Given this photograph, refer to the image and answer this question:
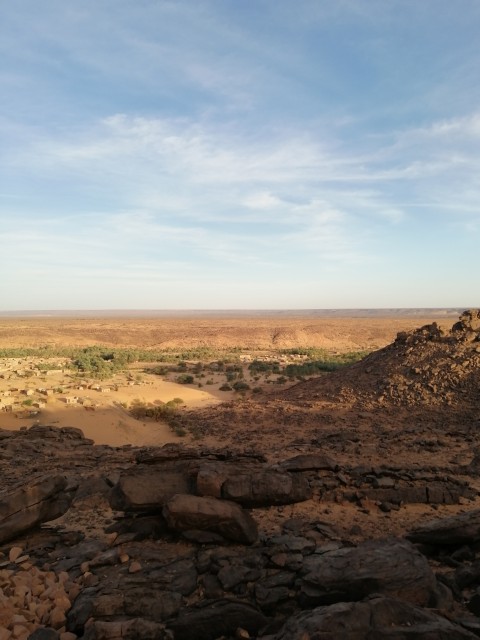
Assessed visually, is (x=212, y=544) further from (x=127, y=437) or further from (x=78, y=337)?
(x=78, y=337)

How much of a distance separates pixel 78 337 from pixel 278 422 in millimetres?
61434

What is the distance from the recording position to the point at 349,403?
65.8 ft

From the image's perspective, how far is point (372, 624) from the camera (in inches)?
175

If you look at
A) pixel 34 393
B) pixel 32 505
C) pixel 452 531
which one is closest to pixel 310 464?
pixel 452 531

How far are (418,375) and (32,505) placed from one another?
56.3 feet

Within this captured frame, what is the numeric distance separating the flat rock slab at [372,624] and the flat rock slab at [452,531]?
2.33m

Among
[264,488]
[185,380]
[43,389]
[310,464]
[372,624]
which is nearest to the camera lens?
[372,624]

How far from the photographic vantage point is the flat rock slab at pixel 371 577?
5.22m

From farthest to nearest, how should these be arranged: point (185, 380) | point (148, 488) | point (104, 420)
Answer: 1. point (185, 380)
2. point (104, 420)
3. point (148, 488)

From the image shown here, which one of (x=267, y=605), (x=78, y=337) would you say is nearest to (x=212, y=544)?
(x=267, y=605)

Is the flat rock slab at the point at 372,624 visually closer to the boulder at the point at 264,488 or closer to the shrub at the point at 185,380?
the boulder at the point at 264,488

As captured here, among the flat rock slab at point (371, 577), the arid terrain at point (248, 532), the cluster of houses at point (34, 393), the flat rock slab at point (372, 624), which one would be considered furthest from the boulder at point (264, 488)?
the cluster of houses at point (34, 393)

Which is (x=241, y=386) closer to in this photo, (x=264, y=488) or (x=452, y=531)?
(x=264, y=488)

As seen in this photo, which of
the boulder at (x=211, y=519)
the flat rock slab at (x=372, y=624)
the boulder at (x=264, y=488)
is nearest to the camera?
the flat rock slab at (x=372, y=624)
